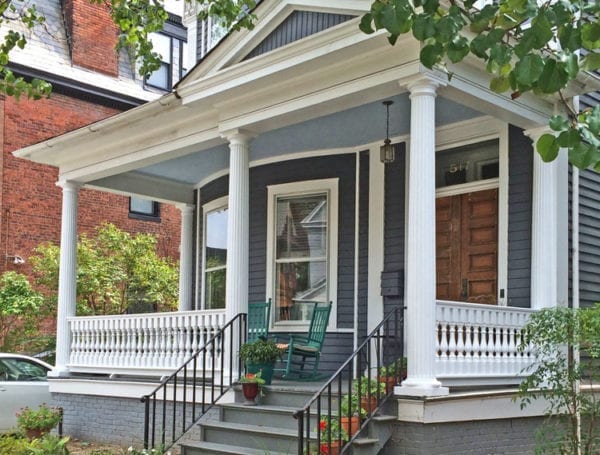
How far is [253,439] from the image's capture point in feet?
25.3

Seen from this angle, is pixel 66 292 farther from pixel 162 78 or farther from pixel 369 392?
pixel 162 78

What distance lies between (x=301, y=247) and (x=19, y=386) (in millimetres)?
4520

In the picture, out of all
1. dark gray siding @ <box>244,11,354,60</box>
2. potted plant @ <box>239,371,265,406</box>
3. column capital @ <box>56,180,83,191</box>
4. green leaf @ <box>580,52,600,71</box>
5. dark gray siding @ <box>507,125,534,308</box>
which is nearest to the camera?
green leaf @ <box>580,52,600,71</box>

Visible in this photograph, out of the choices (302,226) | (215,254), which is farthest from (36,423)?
(302,226)

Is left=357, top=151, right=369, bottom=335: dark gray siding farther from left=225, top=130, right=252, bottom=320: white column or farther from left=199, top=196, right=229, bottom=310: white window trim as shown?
left=199, top=196, right=229, bottom=310: white window trim

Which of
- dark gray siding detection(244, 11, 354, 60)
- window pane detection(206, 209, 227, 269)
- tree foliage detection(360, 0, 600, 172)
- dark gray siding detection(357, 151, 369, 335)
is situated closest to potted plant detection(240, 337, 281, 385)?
dark gray siding detection(357, 151, 369, 335)

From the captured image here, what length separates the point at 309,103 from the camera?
26.6 feet

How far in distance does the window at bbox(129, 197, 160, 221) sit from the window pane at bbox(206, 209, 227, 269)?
6377mm

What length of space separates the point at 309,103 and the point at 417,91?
4.28 ft

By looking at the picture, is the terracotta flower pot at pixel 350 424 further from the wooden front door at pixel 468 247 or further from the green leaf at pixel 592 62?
the green leaf at pixel 592 62

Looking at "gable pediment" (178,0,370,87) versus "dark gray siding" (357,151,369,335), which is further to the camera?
"dark gray siding" (357,151,369,335)

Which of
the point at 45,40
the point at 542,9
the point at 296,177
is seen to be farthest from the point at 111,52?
the point at 542,9

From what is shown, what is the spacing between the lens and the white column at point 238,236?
873 cm

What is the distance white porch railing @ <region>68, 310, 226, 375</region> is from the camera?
934 centimetres
